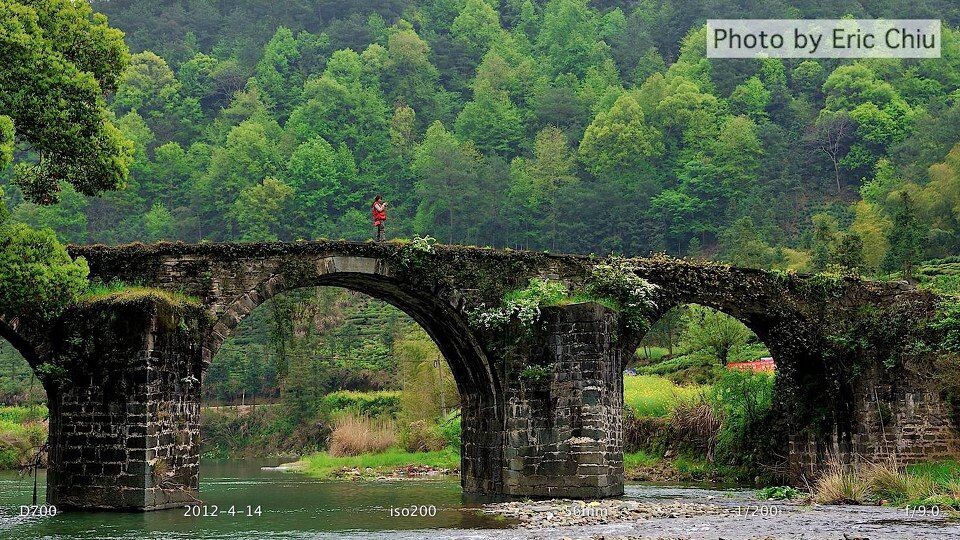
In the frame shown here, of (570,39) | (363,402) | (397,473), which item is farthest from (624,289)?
(570,39)

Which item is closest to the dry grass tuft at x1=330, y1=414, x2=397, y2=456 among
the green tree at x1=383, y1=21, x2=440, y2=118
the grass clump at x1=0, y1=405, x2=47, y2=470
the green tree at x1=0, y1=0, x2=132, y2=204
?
the grass clump at x1=0, y1=405, x2=47, y2=470

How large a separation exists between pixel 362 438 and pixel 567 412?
54.0 ft

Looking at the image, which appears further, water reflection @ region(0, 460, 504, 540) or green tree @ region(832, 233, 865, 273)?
green tree @ region(832, 233, 865, 273)

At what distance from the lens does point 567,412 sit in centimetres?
2428

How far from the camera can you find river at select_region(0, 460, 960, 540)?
1761 cm

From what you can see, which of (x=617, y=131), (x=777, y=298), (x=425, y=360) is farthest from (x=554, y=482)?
(x=617, y=131)

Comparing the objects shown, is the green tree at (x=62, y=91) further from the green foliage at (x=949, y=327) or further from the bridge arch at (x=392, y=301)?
the green foliage at (x=949, y=327)

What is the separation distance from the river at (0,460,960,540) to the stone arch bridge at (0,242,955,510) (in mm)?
1229

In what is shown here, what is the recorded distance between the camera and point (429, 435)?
3834 centimetres

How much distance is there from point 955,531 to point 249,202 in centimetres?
6703

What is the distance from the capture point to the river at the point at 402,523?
57.8 feet

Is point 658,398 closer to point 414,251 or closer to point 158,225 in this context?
point 414,251

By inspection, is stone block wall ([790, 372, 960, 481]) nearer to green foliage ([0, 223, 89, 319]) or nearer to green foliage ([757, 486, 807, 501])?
green foliage ([757, 486, 807, 501])

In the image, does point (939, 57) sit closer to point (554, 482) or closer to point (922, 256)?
point (922, 256)
